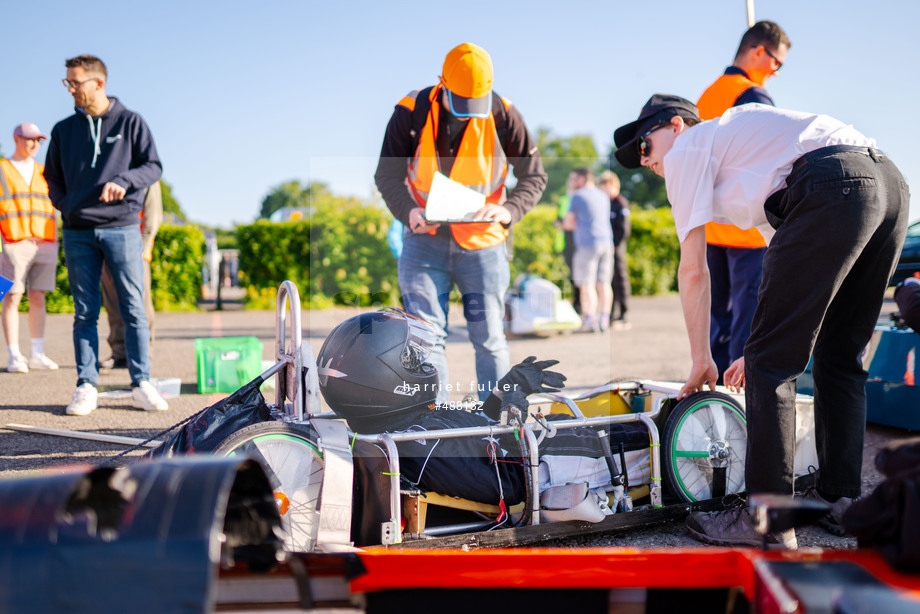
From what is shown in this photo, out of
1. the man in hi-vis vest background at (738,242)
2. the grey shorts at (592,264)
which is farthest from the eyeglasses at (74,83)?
the grey shorts at (592,264)

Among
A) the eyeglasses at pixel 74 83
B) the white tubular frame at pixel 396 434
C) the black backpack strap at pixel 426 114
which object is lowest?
the white tubular frame at pixel 396 434

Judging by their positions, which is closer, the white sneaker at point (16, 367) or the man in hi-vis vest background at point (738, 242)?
the man in hi-vis vest background at point (738, 242)

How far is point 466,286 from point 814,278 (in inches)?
68.0

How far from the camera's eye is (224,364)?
5387 millimetres

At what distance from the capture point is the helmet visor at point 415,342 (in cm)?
279

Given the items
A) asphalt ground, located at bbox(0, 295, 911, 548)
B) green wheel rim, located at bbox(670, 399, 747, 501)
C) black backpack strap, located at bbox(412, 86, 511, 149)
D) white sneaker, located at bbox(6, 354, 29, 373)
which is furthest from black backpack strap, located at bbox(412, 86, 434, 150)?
white sneaker, located at bbox(6, 354, 29, 373)

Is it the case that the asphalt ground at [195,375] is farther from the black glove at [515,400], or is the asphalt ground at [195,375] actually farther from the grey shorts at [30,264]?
the grey shorts at [30,264]

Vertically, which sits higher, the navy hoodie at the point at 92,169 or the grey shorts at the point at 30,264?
the navy hoodie at the point at 92,169

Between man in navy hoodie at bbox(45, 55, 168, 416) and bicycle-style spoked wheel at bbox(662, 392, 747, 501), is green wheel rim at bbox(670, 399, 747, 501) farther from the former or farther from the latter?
man in navy hoodie at bbox(45, 55, 168, 416)

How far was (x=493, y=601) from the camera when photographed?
4.64 ft

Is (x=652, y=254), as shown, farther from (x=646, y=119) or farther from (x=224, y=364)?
(x=646, y=119)

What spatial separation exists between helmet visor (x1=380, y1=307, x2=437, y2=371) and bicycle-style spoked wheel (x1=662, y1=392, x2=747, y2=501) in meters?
1.05

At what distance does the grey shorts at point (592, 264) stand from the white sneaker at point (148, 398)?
611cm

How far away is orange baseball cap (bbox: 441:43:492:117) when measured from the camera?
3.33m
